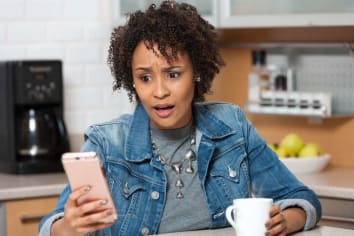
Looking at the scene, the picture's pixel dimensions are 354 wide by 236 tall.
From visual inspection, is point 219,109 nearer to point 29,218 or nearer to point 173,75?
point 173,75

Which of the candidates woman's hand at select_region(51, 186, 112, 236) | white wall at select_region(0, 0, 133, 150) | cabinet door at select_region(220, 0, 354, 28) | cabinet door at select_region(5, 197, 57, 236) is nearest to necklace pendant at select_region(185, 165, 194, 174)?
woman's hand at select_region(51, 186, 112, 236)

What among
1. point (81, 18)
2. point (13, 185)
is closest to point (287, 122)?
point (81, 18)

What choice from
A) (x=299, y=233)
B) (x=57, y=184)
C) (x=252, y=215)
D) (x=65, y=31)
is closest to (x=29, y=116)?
(x=57, y=184)

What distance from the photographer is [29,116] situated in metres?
3.41

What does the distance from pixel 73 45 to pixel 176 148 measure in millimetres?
1651

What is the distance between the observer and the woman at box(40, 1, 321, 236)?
Result: 6.95 ft

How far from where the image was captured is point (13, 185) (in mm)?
3105

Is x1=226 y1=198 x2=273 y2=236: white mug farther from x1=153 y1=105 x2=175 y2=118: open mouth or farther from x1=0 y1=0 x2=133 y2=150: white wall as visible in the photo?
x1=0 y1=0 x2=133 y2=150: white wall

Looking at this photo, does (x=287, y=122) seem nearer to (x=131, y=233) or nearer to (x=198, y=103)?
(x=198, y=103)

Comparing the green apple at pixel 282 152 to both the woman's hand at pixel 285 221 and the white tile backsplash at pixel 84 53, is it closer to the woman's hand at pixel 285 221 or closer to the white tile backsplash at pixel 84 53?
the white tile backsplash at pixel 84 53

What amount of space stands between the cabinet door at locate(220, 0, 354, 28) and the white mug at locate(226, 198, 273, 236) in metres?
1.37

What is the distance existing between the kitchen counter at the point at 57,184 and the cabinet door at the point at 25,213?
0.09 ft

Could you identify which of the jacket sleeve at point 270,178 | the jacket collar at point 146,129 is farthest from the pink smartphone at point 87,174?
the jacket sleeve at point 270,178

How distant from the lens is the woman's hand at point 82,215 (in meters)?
1.79
